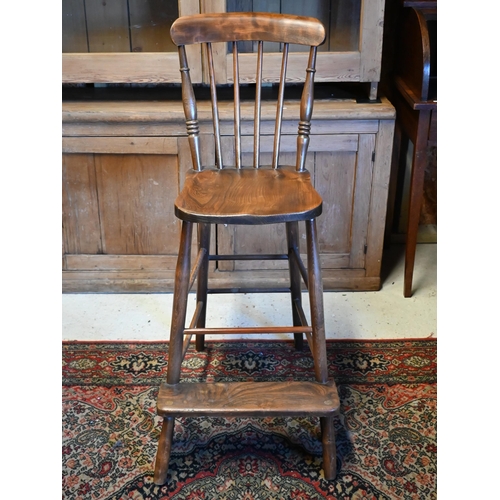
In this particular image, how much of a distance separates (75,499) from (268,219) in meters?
0.76

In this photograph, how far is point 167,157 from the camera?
79.7 inches

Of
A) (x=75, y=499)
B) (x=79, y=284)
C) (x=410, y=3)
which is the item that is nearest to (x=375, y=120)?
(x=410, y=3)

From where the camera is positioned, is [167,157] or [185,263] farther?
[167,157]

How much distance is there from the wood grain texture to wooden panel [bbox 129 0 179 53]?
2.34 feet

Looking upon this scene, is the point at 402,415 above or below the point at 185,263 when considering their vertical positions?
below

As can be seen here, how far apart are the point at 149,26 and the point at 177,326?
1196 millimetres

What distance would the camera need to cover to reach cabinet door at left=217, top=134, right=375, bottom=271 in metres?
2.01

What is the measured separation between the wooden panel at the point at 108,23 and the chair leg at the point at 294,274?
→ 956 millimetres

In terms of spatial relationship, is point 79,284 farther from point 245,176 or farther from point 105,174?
point 245,176

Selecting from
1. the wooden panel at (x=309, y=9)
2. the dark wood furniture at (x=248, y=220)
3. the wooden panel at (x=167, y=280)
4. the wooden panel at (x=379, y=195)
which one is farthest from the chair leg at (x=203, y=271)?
the wooden panel at (x=309, y=9)

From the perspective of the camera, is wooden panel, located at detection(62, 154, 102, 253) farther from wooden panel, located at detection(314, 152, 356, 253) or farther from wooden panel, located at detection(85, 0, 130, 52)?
wooden panel, located at detection(314, 152, 356, 253)

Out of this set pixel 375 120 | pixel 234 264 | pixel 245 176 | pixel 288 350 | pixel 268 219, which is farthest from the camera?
pixel 234 264

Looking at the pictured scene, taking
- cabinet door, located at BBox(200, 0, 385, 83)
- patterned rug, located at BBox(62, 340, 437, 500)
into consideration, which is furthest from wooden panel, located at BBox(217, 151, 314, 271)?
cabinet door, located at BBox(200, 0, 385, 83)

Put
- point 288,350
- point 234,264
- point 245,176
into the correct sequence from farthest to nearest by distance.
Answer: point 234,264 → point 288,350 → point 245,176
